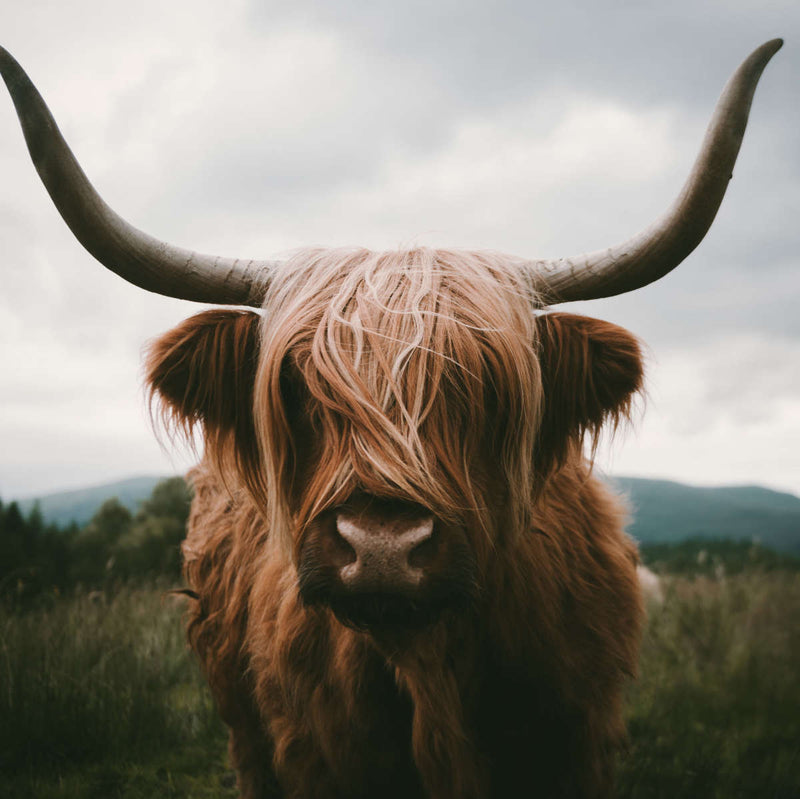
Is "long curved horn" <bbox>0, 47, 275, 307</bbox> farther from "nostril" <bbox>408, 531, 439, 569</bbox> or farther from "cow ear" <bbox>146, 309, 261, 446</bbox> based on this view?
"nostril" <bbox>408, 531, 439, 569</bbox>

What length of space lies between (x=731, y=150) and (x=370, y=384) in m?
1.21

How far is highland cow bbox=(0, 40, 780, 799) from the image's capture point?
5.83 feet

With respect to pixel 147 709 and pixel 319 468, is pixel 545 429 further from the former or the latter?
pixel 147 709

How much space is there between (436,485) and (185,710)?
402 centimetres

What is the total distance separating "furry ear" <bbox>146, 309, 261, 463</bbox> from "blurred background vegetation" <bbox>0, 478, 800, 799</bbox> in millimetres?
2341

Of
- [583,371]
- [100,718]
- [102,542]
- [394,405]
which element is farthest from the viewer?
[102,542]

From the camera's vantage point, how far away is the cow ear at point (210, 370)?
89.0 inches

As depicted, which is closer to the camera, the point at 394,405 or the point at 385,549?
the point at 385,549

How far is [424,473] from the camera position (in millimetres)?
1777

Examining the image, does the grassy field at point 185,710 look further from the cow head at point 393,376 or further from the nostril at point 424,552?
the nostril at point 424,552

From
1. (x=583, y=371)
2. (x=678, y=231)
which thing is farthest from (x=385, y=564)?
(x=678, y=231)

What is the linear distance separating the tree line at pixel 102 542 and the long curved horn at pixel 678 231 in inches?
351

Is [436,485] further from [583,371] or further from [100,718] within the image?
[100,718]

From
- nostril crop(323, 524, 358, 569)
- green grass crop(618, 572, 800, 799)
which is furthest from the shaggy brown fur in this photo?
green grass crop(618, 572, 800, 799)
